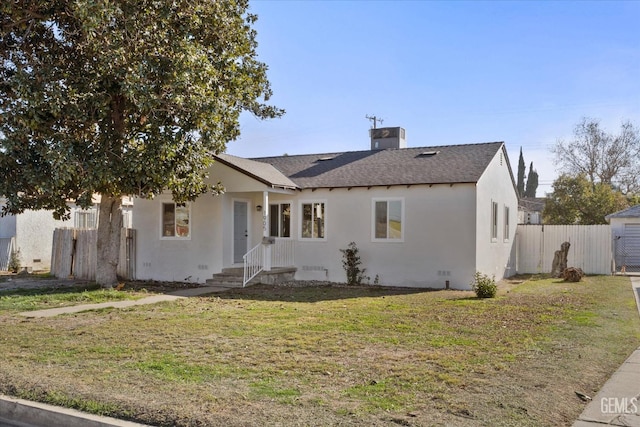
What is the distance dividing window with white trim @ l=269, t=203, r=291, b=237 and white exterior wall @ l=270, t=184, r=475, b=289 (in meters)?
0.45

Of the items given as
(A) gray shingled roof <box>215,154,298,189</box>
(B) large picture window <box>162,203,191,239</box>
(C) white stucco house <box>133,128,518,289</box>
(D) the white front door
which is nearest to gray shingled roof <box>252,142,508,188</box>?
(C) white stucco house <box>133,128,518,289</box>

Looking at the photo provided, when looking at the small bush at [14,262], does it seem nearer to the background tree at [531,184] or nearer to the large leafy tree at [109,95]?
the large leafy tree at [109,95]

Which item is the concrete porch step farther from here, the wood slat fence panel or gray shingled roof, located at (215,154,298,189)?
the wood slat fence panel

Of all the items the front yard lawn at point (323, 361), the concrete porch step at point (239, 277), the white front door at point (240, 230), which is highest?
the white front door at point (240, 230)

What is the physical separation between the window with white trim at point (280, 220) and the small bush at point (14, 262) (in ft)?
36.2

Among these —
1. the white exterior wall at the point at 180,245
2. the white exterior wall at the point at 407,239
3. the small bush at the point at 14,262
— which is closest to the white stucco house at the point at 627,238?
the white exterior wall at the point at 407,239

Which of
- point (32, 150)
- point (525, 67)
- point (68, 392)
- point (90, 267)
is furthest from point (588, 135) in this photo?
point (68, 392)

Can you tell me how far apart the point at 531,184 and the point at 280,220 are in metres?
50.5

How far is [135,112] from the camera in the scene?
43.3 feet

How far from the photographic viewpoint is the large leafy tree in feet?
35.1

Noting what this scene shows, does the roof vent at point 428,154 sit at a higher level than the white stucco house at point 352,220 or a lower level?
higher

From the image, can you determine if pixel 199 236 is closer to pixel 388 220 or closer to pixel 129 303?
pixel 129 303

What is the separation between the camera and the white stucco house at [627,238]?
23.7 metres

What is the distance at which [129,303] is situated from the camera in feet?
40.2
